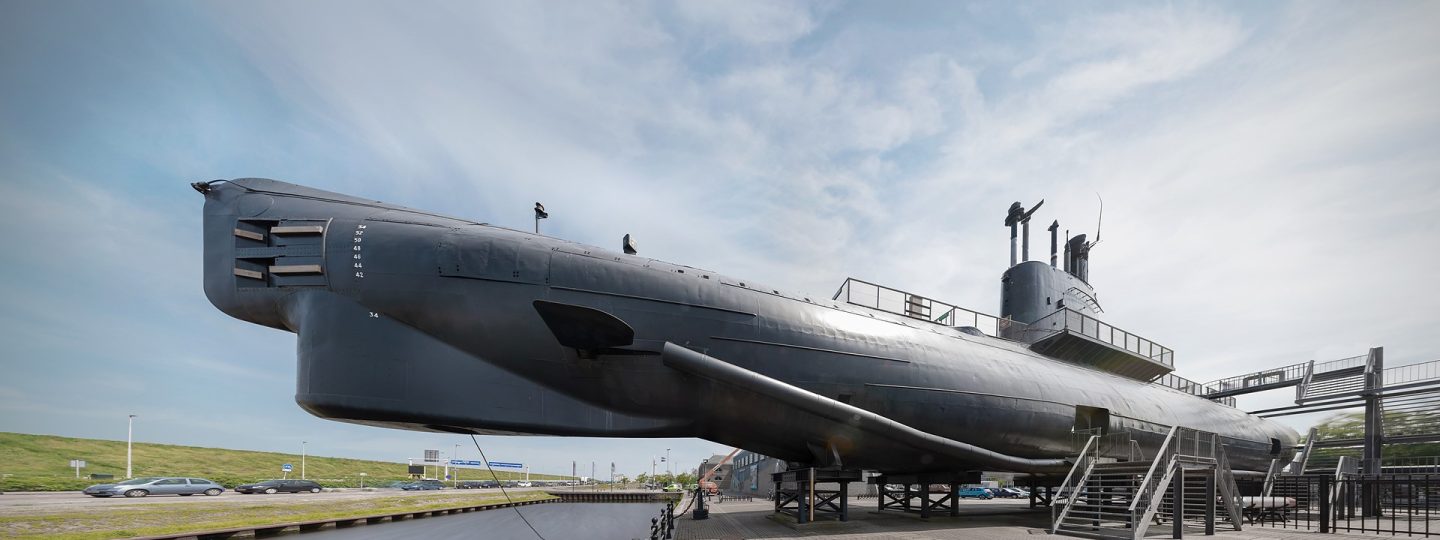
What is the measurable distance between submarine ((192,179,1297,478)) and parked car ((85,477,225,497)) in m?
24.5

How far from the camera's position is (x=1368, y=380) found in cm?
3262

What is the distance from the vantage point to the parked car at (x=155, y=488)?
94.6ft

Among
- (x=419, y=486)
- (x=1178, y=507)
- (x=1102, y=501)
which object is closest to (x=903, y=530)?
(x=1102, y=501)

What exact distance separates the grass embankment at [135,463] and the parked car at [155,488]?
876 cm

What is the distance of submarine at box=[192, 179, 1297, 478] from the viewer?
1202 cm

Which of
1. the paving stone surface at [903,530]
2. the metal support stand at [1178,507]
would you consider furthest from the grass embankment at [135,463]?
the metal support stand at [1178,507]

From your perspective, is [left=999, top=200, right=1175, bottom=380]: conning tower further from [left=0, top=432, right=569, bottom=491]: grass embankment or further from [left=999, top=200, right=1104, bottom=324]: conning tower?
[left=0, top=432, right=569, bottom=491]: grass embankment

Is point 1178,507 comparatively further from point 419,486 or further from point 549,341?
point 419,486

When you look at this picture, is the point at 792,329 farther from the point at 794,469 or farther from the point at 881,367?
the point at 794,469

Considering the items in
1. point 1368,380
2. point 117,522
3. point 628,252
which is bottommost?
point 117,522

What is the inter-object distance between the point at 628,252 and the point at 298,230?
246 inches

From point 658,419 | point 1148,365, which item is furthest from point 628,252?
point 1148,365

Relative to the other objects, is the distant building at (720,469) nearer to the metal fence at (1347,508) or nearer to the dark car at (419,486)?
the dark car at (419,486)

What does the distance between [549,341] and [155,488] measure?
29991 millimetres
